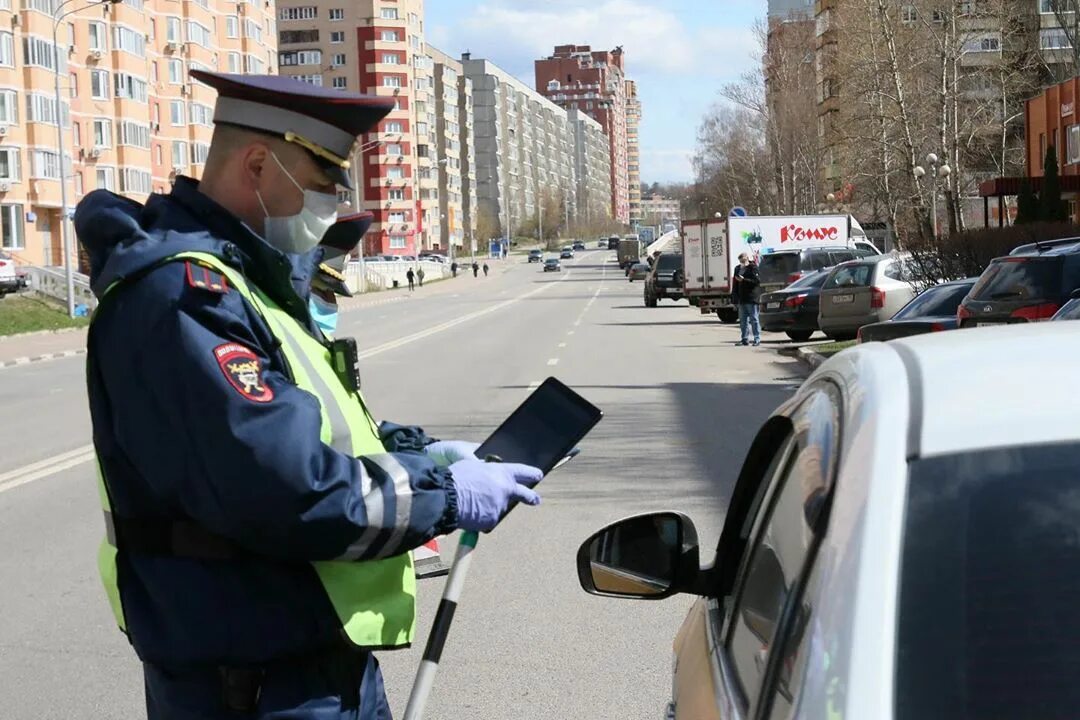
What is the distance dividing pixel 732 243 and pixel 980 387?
131 ft

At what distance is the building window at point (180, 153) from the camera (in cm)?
9156

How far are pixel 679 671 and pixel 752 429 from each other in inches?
458

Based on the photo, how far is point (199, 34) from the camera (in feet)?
316

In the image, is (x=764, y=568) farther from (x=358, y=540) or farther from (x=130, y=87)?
(x=130, y=87)

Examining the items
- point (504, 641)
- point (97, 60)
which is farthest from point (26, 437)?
point (97, 60)

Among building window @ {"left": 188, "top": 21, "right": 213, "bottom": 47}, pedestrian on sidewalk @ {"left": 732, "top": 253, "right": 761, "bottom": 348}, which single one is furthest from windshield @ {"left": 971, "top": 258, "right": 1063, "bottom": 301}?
building window @ {"left": 188, "top": 21, "right": 213, "bottom": 47}

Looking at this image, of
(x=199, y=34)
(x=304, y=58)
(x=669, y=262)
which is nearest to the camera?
(x=669, y=262)

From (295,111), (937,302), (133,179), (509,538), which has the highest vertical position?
(133,179)

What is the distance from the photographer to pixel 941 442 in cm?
190

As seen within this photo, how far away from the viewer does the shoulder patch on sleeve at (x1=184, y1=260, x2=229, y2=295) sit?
2547 mm

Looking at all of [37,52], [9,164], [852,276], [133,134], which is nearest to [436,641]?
[852,276]

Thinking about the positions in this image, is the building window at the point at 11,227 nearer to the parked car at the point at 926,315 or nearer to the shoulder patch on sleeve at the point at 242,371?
the parked car at the point at 926,315

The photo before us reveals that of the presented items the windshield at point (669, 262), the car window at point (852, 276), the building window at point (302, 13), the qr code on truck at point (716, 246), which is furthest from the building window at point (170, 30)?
the car window at point (852, 276)

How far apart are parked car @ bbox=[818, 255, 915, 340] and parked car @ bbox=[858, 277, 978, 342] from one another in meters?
7.30
